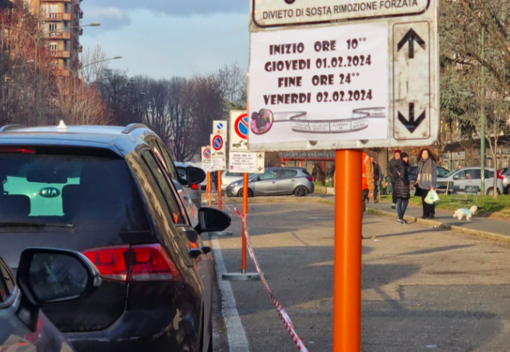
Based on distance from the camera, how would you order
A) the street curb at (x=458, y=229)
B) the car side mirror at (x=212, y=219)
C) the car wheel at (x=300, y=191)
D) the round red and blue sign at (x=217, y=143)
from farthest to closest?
the car wheel at (x=300, y=191) < the round red and blue sign at (x=217, y=143) < the street curb at (x=458, y=229) < the car side mirror at (x=212, y=219)

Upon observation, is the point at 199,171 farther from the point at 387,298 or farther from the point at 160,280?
the point at 160,280

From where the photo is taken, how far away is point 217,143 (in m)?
20.6

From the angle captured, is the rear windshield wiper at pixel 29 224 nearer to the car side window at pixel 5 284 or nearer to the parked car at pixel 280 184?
the car side window at pixel 5 284

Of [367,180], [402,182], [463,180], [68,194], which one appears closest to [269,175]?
[463,180]

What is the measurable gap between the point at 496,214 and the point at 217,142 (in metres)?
7.87

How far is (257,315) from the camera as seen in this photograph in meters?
8.32

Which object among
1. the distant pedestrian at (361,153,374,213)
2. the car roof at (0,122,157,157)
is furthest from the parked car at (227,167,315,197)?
the car roof at (0,122,157,157)

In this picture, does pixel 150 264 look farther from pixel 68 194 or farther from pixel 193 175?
pixel 193 175

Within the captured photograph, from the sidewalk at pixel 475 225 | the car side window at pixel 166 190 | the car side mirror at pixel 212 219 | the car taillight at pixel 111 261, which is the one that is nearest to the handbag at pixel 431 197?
the sidewalk at pixel 475 225

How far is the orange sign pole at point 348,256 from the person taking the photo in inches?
139

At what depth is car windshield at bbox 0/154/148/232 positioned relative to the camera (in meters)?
3.60

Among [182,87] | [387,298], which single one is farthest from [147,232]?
[182,87]

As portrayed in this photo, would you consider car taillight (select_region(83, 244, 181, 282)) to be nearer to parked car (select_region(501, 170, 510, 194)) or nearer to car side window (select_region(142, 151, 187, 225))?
car side window (select_region(142, 151, 187, 225))

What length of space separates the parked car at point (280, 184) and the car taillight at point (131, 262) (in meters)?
38.2
